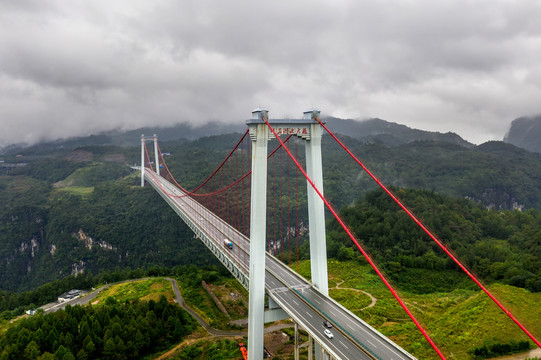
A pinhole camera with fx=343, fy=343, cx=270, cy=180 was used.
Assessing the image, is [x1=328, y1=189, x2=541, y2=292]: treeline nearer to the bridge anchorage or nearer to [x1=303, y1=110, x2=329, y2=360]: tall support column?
the bridge anchorage

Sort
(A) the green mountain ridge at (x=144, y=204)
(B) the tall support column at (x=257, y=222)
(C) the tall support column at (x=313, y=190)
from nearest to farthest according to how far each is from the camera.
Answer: (B) the tall support column at (x=257, y=222) < (C) the tall support column at (x=313, y=190) < (A) the green mountain ridge at (x=144, y=204)

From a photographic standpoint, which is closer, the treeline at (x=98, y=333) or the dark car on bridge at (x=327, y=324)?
the dark car on bridge at (x=327, y=324)

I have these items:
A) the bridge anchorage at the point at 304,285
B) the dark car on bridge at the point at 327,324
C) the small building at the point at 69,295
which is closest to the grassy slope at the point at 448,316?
the bridge anchorage at the point at 304,285

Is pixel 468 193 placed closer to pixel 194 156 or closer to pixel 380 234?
pixel 380 234

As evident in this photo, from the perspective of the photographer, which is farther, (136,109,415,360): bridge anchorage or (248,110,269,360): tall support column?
(248,110,269,360): tall support column

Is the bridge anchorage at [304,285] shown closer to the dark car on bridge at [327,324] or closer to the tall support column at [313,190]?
the tall support column at [313,190]

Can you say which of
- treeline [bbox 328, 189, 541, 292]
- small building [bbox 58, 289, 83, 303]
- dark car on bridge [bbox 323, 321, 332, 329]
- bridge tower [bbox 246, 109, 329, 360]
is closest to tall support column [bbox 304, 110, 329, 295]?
bridge tower [bbox 246, 109, 329, 360]
